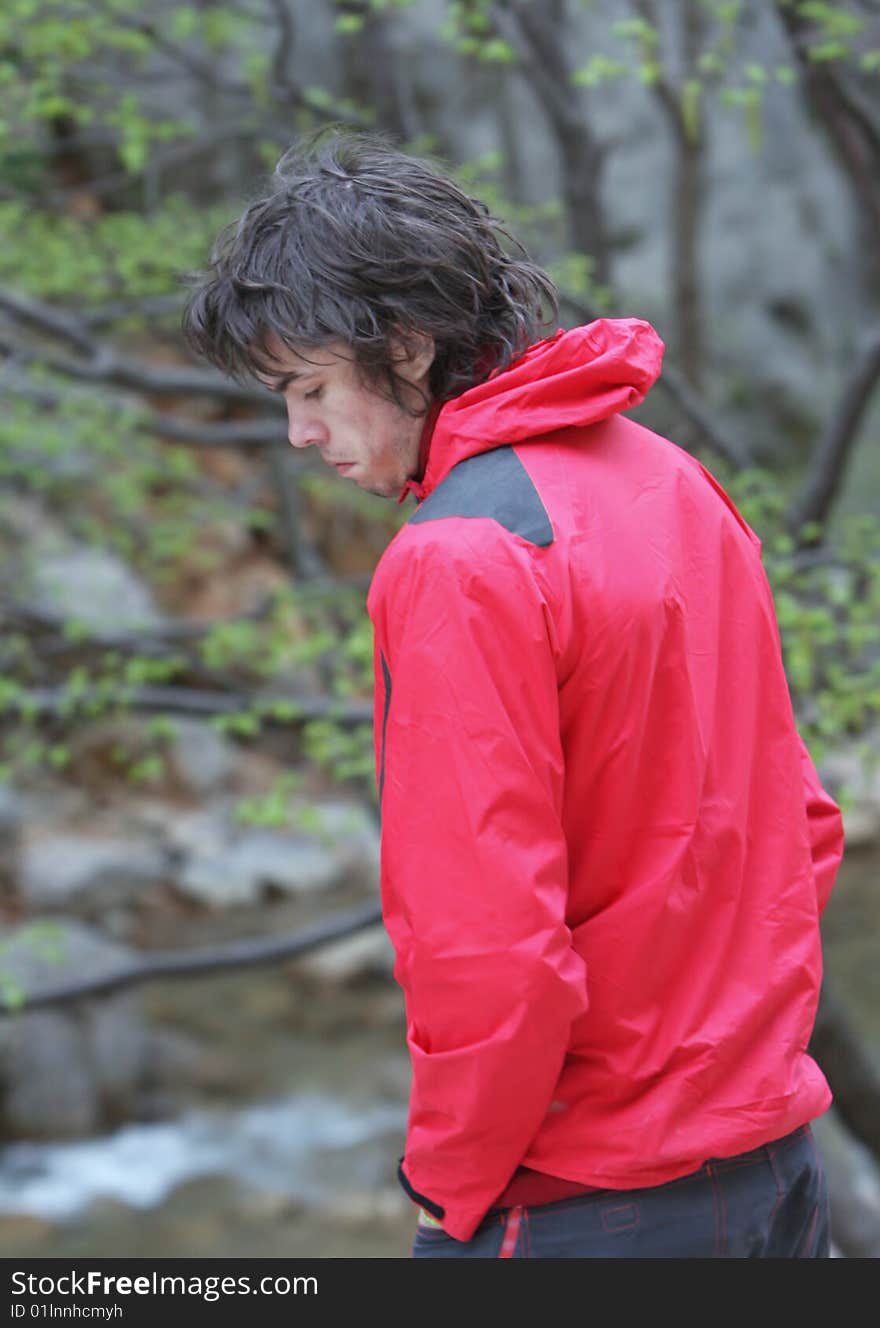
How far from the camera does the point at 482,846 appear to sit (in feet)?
3.84

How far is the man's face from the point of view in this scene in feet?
4.49

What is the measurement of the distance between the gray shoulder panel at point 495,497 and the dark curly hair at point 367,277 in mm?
144

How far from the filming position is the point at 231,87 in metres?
4.29

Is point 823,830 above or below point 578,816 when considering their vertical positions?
below

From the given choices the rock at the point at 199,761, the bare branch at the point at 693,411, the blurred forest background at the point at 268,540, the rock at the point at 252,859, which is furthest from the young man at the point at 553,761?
the rock at the point at 199,761

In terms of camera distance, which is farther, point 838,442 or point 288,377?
point 838,442

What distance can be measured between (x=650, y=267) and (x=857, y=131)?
9564 millimetres

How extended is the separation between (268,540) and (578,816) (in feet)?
35.3

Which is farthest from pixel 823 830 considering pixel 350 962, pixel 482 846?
pixel 350 962

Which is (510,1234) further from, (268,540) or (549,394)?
(268,540)

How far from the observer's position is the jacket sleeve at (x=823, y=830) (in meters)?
1.50

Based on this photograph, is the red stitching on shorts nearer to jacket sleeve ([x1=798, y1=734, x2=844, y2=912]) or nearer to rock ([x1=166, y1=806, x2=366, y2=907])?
jacket sleeve ([x1=798, y1=734, x2=844, y2=912])

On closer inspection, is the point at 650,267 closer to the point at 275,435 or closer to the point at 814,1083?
the point at 275,435

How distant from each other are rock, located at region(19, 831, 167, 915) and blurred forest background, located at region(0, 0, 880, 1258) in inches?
1.0
